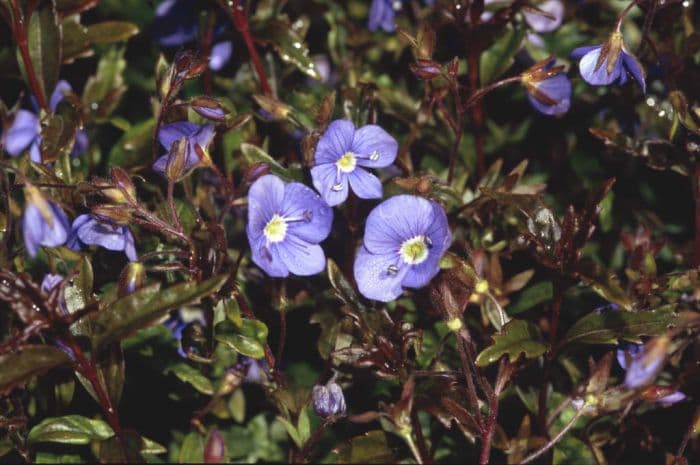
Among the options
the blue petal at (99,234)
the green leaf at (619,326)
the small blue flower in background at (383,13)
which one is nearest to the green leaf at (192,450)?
the blue petal at (99,234)

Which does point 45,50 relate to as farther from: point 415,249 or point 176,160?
point 415,249

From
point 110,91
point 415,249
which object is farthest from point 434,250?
point 110,91

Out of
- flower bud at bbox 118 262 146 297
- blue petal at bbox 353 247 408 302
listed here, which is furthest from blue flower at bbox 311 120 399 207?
flower bud at bbox 118 262 146 297

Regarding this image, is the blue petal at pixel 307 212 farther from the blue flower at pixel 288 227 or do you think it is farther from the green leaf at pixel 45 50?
the green leaf at pixel 45 50

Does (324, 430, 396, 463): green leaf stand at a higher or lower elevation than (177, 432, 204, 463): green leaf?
lower

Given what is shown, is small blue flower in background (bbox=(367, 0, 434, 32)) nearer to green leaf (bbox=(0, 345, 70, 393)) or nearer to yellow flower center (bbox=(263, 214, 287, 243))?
yellow flower center (bbox=(263, 214, 287, 243))

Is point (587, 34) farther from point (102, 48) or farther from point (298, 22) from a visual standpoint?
point (102, 48)

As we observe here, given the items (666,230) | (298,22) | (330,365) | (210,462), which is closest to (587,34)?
(666,230)
